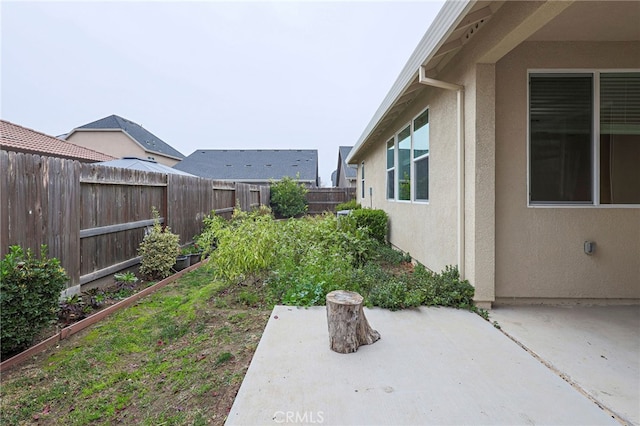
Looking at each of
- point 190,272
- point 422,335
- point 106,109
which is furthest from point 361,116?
point 422,335

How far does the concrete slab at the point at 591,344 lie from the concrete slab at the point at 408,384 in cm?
17

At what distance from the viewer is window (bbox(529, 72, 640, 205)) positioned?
3576 mm

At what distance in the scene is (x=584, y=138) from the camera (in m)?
3.60

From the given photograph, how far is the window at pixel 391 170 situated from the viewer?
25.1 ft

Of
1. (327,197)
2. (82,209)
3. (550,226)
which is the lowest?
(550,226)

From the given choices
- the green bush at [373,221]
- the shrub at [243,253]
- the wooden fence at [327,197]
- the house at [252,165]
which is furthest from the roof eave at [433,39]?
the house at [252,165]

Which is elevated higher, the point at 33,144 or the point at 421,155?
the point at 33,144

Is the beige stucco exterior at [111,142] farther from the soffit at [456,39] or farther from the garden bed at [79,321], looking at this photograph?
the soffit at [456,39]

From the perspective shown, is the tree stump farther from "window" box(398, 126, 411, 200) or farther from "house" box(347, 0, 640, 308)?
"window" box(398, 126, 411, 200)

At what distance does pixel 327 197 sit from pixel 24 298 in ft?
55.8

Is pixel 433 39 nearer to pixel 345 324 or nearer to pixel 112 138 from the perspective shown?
pixel 345 324

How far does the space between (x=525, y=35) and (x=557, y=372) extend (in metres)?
2.91

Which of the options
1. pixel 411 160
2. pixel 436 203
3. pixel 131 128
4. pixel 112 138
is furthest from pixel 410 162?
pixel 131 128

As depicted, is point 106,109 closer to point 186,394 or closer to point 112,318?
point 112,318
